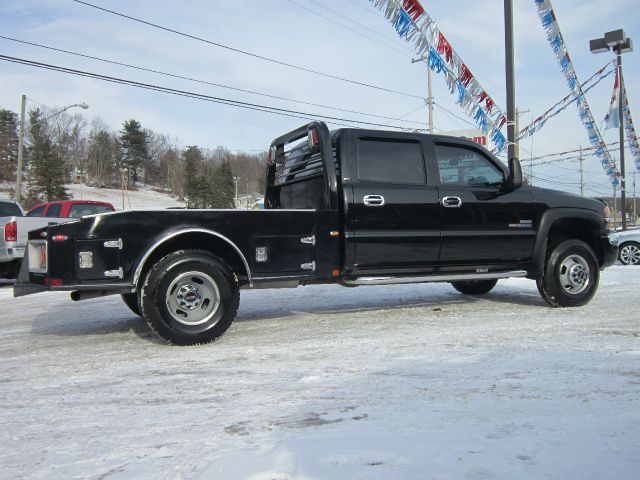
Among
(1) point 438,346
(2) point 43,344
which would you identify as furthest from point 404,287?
(2) point 43,344

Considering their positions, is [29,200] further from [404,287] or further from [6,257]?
[404,287]

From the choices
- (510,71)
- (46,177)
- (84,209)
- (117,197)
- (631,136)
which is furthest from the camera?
(117,197)

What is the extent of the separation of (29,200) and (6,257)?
50274 millimetres

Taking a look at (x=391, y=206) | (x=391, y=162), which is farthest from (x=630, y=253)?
(x=391, y=206)

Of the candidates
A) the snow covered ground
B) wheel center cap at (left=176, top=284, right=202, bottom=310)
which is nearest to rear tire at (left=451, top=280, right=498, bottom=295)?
the snow covered ground

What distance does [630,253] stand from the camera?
1281cm

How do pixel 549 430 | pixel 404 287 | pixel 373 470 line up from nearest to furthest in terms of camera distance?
1. pixel 373 470
2. pixel 549 430
3. pixel 404 287

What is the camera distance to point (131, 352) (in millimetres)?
4484

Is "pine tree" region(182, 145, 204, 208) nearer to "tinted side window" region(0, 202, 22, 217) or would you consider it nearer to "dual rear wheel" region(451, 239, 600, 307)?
"tinted side window" region(0, 202, 22, 217)

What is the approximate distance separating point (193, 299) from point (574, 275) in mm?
4581

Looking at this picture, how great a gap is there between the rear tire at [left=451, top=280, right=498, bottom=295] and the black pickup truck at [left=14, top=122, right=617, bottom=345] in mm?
1297

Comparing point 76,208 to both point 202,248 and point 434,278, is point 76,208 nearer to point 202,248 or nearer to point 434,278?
point 202,248

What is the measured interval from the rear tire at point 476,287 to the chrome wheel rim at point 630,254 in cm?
723

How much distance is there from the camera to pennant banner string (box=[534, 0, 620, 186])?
1442cm
